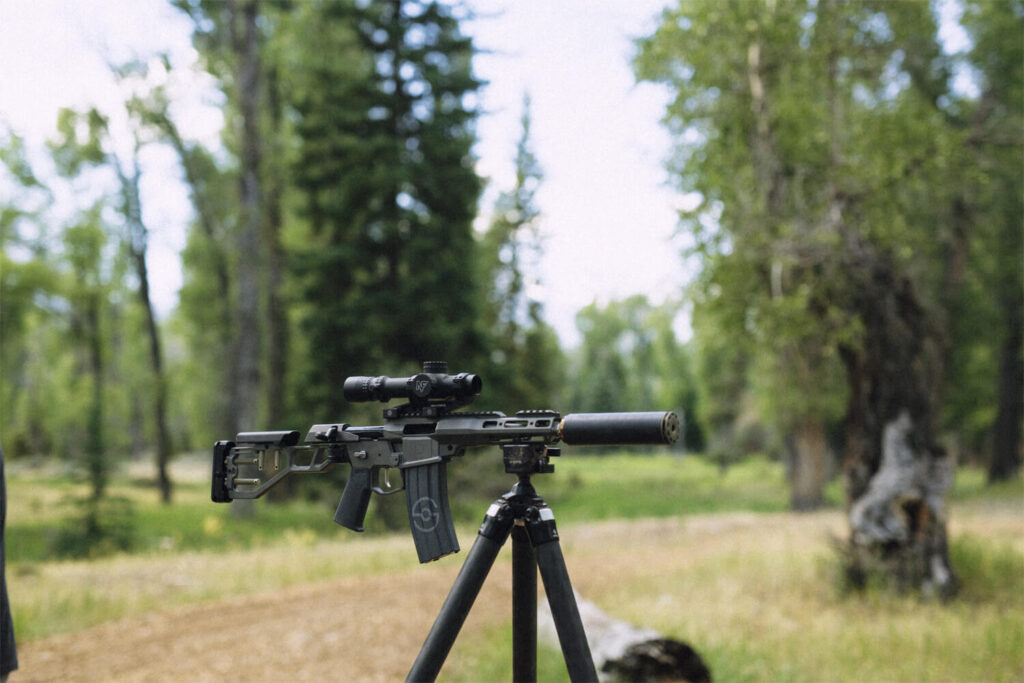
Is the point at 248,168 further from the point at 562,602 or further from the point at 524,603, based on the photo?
the point at 562,602

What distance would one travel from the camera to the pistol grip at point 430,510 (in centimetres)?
305

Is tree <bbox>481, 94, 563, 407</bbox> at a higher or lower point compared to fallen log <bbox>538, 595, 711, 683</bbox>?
higher

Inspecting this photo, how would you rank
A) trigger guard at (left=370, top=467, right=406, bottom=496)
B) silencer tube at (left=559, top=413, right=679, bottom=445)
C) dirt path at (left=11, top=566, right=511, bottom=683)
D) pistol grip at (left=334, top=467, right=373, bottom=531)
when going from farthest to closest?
dirt path at (left=11, top=566, right=511, bottom=683) → pistol grip at (left=334, top=467, right=373, bottom=531) → trigger guard at (left=370, top=467, right=406, bottom=496) → silencer tube at (left=559, top=413, right=679, bottom=445)

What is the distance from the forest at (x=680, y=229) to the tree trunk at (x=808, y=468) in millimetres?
79

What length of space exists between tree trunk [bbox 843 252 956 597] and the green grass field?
38cm

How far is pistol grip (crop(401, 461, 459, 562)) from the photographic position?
305cm

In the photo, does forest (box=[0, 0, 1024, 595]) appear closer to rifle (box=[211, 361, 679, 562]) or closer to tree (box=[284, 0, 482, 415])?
tree (box=[284, 0, 482, 415])

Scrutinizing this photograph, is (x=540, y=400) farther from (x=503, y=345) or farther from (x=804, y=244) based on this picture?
(x=804, y=244)

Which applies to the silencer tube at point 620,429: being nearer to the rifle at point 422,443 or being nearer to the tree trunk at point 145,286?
the rifle at point 422,443

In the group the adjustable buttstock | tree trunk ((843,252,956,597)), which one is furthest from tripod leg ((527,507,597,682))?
tree trunk ((843,252,956,597))

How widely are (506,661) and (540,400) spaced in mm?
18893

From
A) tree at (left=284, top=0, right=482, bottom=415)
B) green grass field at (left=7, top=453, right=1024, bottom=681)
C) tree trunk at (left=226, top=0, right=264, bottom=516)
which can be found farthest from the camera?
tree trunk at (left=226, top=0, right=264, bottom=516)

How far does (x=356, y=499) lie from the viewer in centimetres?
334

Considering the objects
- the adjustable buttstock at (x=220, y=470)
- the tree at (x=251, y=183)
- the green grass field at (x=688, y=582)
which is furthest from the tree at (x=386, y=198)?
the adjustable buttstock at (x=220, y=470)
